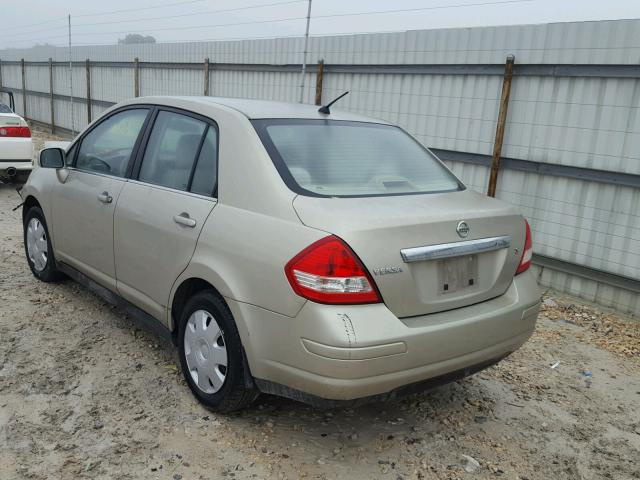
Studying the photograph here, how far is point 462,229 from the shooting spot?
2.73 meters

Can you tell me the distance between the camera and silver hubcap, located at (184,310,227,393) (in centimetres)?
293

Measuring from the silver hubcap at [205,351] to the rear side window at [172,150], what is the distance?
30.1 inches

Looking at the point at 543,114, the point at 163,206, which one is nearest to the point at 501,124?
the point at 543,114

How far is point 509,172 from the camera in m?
6.17

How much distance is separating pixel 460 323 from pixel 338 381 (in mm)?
671

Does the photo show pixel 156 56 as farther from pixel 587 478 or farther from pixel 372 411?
pixel 587 478

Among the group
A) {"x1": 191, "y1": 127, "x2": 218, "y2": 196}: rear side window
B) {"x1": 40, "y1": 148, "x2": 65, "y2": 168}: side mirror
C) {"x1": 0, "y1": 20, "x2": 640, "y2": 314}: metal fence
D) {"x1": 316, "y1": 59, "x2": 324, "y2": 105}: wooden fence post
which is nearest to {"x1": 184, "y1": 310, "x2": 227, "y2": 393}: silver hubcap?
{"x1": 191, "y1": 127, "x2": 218, "y2": 196}: rear side window

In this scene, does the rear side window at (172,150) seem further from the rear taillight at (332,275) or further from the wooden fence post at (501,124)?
the wooden fence post at (501,124)

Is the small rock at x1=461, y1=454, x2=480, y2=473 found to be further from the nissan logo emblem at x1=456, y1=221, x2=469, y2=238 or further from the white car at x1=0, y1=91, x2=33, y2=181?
the white car at x1=0, y1=91, x2=33, y2=181

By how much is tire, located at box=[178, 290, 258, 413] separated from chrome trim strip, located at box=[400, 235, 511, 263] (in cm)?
92

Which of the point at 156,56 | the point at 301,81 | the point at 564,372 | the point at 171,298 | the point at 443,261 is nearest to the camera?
the point at 443,261

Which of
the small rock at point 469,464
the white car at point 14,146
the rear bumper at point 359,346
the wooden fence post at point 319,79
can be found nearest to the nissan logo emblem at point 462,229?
the rear bumper at point 359,346

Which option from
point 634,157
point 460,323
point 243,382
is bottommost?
point 243,382

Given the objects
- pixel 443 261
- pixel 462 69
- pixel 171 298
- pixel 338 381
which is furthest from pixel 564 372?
pixel 462 69
